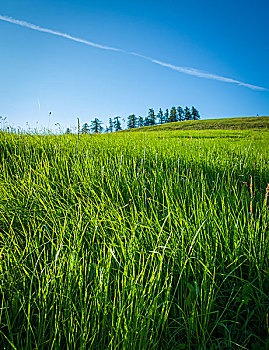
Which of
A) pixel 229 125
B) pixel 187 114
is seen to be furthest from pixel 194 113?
pixel 229 125

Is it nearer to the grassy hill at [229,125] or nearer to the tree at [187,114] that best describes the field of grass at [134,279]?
the grassy hill at [229,125]

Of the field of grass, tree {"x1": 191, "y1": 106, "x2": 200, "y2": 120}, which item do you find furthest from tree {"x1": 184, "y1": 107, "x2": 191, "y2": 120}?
the field of grass

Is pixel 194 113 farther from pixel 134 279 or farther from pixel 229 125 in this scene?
pixel 134 279

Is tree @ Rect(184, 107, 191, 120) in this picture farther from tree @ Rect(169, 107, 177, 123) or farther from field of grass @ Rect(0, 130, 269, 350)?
field of grass @ Rect(0, 130, 269, 350)

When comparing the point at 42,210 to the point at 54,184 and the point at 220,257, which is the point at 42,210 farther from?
the point at 220,257

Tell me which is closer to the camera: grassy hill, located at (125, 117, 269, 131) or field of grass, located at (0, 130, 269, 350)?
field of grass, located at (0, 130, 269, 350)

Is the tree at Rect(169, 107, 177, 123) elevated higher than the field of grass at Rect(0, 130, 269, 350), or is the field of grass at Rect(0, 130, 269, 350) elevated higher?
the tree at Rect(169, 107, 177, 123)

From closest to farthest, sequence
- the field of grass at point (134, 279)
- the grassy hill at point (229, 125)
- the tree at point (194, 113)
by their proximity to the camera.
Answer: the field of grass at point (134, 279) < the grassy hill at point (229, 125) < the tree at point (194, 113)

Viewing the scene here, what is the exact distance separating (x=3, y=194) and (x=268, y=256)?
7.80 ft

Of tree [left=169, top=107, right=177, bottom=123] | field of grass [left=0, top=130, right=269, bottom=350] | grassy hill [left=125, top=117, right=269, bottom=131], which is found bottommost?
→ field of grass [left=0, top=130, right=269, bottom=350]

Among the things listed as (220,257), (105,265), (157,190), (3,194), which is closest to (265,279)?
(220,257)

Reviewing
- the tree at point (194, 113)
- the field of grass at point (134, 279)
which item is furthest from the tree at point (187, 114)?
the field of grass at point (134, 279)

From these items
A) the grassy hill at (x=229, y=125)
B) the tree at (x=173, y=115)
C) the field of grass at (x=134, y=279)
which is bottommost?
the field of grass at (x=134, y=279)

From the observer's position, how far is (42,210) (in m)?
1.91
